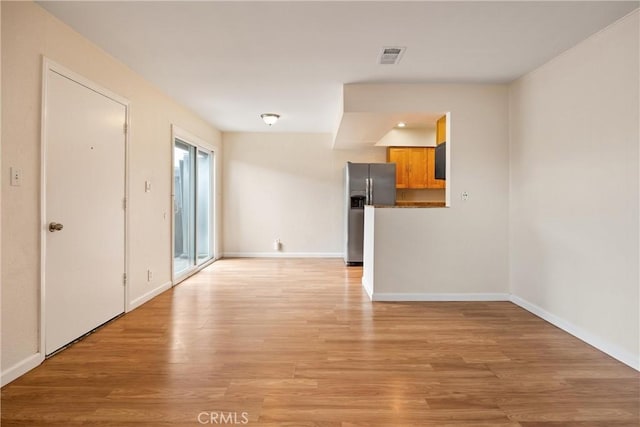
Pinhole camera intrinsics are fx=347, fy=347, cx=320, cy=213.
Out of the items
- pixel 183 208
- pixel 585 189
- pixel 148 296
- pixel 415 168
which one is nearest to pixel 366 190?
pixel 415 168

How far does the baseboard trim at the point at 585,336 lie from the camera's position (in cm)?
238

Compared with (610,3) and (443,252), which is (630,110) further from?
(443,252)

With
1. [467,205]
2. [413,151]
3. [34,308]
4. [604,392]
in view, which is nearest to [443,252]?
[467,205]

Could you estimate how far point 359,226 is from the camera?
241 inches

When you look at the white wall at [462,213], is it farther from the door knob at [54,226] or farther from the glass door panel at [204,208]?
the glass door panel at [204,208]

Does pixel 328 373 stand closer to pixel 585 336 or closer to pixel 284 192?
pixel 585 336

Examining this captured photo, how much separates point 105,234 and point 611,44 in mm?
4306

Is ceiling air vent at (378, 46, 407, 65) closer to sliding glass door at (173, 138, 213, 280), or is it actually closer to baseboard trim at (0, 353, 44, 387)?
sliding glass door at (173, 138, 213, 280)

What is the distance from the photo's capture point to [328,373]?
7.33 feet

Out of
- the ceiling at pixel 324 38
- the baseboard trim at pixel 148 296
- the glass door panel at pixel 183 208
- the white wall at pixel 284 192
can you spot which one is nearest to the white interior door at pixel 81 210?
the baseboard trim at pixel 148 296

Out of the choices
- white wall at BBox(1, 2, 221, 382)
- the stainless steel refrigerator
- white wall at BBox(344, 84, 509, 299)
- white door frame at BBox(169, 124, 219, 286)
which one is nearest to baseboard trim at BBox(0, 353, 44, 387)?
white wall at BBox(1, 2, 221, 382)

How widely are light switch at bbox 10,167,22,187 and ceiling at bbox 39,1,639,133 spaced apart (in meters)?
1.13

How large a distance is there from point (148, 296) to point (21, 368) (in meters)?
1.68

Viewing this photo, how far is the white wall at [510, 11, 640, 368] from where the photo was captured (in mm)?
2416
